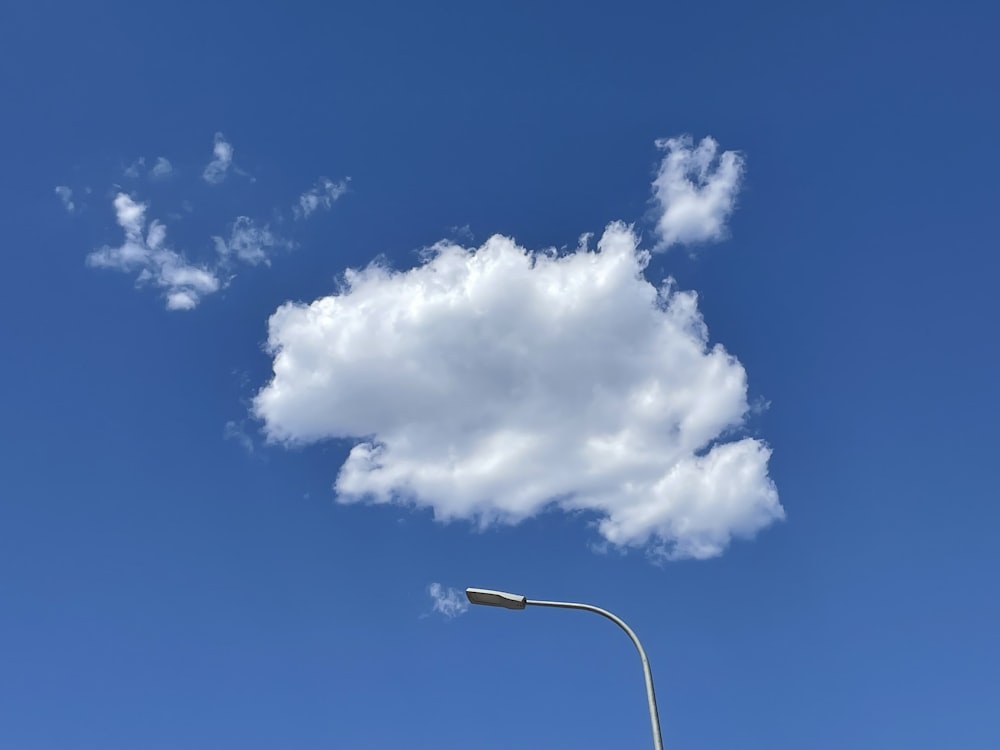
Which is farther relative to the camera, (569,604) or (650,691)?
(569,604)

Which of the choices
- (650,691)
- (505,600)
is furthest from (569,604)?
(650,691)

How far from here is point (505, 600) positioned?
1636 cm

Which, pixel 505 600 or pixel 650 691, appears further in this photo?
pixel 505 600

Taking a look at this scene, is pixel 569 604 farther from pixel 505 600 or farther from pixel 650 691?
pixel 650 691

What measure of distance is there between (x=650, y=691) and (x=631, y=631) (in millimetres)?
1158

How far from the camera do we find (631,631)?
52.1 ft

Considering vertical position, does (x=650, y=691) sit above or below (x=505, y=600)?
below

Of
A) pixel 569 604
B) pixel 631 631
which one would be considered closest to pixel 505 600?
pixel 569 604

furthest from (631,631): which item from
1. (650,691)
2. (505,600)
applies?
(505,600)

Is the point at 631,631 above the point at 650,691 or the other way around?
above

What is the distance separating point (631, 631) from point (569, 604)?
4.83 feet

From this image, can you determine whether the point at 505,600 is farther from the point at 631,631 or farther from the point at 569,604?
the point at 631,631

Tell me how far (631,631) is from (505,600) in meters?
2.54

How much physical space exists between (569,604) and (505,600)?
4.59ft
